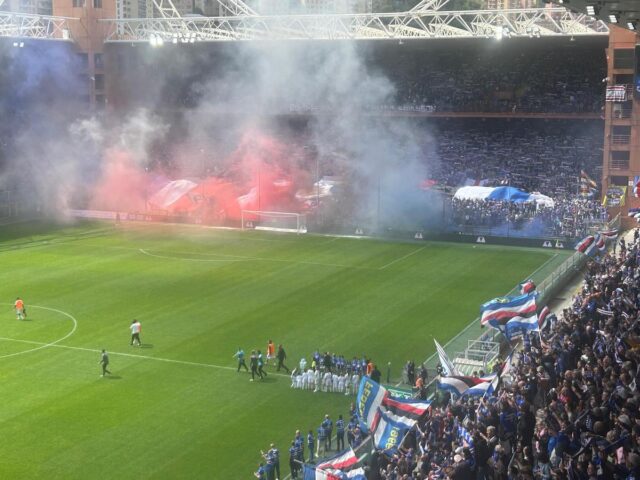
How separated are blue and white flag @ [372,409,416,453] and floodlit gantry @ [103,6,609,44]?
38.9m

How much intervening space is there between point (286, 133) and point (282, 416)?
44.9 m

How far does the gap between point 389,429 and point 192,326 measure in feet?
52.9

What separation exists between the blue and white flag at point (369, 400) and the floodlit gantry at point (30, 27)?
5049cm

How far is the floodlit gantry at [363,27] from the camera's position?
55688 millimetres

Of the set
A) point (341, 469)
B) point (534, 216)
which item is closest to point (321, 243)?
point (534, 216)

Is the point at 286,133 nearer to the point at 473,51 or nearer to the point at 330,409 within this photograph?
the point at 473,51

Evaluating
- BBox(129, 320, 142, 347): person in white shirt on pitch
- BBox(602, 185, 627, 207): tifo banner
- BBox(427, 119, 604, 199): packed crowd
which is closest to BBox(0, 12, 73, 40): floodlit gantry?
BBox(427, 119, 604, 199): packed crowd

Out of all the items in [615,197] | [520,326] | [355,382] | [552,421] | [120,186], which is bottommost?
[355,382]

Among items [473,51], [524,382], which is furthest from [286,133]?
[524,382]

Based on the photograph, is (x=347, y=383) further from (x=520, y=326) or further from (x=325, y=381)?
(x=520, y=326)

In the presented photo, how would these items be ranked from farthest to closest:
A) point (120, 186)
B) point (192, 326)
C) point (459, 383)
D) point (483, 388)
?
point (120, 186) → point (192, 326) → point (459, 383) → point (483, 388)

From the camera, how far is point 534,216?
5003cm

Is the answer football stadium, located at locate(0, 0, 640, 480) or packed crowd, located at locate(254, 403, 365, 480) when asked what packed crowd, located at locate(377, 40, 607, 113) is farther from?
packed crowd, located at locate(254, 403, 365, 480)

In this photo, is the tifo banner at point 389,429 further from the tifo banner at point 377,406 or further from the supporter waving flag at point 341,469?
the supporter waving flag at point 341,469
